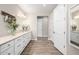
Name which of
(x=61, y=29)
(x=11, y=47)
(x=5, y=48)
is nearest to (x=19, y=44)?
(x=11, y=47)

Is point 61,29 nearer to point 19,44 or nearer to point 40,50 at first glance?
point 40,50

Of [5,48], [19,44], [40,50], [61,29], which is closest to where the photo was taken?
[5,48]

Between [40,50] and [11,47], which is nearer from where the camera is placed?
[11,47]

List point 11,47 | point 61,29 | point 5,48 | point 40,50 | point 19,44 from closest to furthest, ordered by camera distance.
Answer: point 5,48
point 11,47
point 19,44
point 40,50
point 61,29

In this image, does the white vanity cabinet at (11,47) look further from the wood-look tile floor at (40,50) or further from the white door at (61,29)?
the white door at (61,29)

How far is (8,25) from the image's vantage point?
78.7 inches

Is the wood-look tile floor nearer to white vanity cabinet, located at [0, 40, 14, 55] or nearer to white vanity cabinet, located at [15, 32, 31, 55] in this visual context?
white vanity cabinet, located at [15, 32, 31, 55]

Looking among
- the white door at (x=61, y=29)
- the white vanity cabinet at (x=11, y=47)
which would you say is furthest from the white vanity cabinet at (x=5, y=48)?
the white door at (x=61, y=29)

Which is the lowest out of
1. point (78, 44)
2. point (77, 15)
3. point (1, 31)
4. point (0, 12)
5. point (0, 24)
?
point (78, 44)

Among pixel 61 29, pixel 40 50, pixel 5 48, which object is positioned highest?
pixel 61 29
